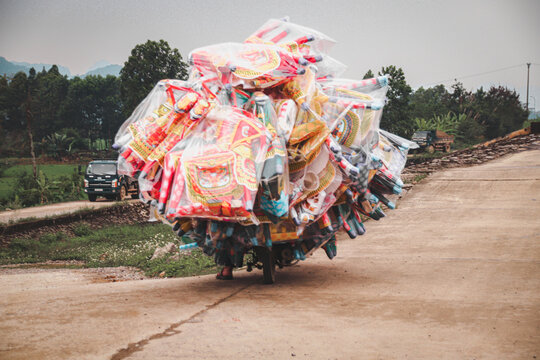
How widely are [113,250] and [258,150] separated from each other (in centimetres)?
1137

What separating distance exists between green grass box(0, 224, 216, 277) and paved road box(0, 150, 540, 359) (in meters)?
2.90

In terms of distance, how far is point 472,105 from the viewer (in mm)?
64875

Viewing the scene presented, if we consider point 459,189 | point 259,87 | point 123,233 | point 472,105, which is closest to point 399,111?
point 472,105

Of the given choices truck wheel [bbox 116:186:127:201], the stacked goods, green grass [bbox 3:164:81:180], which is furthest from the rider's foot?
green grass [bbox 3:164:81:180]

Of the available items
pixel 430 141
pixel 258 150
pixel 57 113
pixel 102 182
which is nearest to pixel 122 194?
pixel 102 182

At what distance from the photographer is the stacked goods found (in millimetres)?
5980

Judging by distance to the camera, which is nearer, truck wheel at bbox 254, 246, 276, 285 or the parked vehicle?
truck wheel at bbox 254, 246, 276, 285

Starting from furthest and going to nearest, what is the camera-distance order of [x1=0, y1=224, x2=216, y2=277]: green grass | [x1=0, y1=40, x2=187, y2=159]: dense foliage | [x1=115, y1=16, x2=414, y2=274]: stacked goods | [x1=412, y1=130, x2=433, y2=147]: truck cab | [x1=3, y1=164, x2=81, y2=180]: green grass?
[x1=0, y1=40, x2=187, y2=159]: dense foliage → [x1=412, y1=130, x2=433, y2=147]: truck cab → [x1=3, y1=164, x2=81, y2=180]: green grass → [x1=0, y1=224, x2=216, y2=277]: green grass → [x1=115, y1=16, x2=414, y2=274]: stacked goods

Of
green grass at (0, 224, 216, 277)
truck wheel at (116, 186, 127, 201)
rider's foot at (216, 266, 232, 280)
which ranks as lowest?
green grass at (0, 224, 216, 277)

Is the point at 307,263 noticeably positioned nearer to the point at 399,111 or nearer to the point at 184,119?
the point at 184,119

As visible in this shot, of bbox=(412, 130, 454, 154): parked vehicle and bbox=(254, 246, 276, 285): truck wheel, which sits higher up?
bbox=(412, 130, 454, 154): parked vehicle

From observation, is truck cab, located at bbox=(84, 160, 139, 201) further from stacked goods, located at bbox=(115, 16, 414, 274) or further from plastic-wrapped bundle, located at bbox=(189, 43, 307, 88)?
plastic-wrapped bundle, located at bbox=(189, 43, 307, 88)

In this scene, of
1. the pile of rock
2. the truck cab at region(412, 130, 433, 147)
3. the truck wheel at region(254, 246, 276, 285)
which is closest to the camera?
the truck wheel at region(254, 246, 276, 285)

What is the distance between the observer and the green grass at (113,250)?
12405mm
